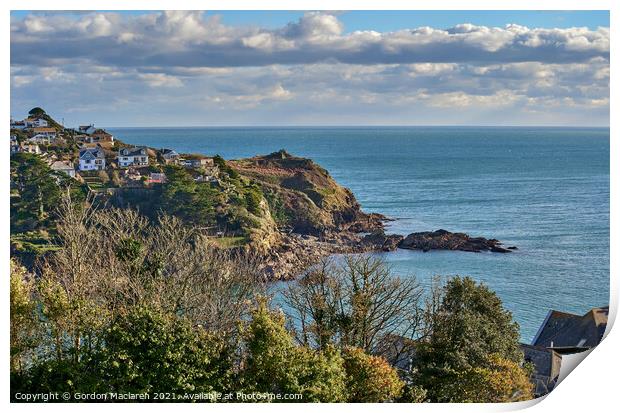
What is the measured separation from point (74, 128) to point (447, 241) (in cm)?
774

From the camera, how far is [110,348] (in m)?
8.48

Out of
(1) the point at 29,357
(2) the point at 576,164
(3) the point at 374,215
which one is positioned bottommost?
(1) the point at 29,357

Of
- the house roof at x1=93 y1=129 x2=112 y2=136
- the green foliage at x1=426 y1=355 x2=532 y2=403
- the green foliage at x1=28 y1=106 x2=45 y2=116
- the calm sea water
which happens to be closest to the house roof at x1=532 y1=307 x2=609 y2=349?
the calm sea water

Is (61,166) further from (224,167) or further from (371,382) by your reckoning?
(371,382)

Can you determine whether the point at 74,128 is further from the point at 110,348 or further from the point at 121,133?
the point at 110,348

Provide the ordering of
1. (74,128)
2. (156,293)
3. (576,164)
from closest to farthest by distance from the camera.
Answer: (156,293)
(74,128)
(576,164)

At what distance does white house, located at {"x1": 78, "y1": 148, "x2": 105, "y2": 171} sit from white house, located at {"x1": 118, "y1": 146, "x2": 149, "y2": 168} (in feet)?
1.02

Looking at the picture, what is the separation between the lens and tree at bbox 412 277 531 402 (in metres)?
8.95

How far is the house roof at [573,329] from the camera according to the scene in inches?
409

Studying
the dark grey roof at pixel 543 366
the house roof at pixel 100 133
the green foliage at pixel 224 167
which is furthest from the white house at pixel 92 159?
the dark grey roof at pixel 543 366

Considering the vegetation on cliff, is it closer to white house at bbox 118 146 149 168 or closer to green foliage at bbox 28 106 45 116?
green foliage at bbox 28 106 45 116

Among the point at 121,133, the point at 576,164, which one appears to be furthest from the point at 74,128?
the point at 576,164

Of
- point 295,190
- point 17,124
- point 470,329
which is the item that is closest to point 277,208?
point 295,190

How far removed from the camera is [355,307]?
10.6m
